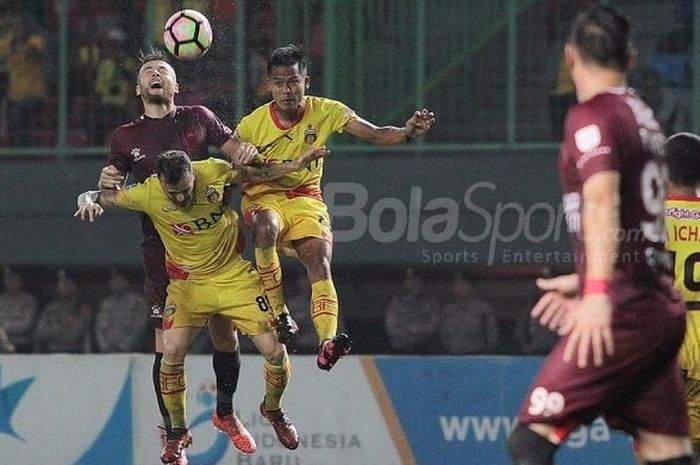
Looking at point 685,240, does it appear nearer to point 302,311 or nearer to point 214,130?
point 214,130

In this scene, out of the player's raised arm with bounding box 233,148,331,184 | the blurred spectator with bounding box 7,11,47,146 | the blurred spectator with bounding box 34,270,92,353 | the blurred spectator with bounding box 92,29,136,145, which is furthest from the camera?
the blurred spectator with bounding box 7,11,47,146

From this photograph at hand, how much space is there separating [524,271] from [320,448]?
4.12 m

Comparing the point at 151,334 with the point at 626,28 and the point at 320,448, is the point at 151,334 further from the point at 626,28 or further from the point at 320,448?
the point at 626,28

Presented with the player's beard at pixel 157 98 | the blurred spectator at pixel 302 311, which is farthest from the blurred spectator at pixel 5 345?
the player's beard at pixel 157 98

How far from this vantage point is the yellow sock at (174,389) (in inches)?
427

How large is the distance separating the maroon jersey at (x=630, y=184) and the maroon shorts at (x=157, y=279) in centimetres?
530

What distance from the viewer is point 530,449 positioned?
5957 millimetres

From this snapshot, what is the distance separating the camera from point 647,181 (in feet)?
19.2

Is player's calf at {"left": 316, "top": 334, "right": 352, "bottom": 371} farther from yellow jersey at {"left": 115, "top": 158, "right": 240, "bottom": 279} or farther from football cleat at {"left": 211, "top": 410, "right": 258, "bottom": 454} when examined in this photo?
football cleat at {"left": 211, "top": 410, "right": 258, "bottom": 454}

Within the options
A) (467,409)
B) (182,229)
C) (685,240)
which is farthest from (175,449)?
(685,240)

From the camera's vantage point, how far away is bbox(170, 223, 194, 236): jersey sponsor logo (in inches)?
408

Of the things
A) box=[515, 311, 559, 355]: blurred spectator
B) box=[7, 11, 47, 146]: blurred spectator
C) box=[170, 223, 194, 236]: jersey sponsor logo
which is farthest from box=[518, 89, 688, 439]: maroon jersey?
box=[7, 11, 47, 146]: blurred spectator

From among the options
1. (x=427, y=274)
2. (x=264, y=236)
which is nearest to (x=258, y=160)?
(x=264, y=236)

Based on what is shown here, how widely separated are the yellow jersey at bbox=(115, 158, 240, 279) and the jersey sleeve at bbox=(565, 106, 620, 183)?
4653mm
